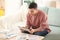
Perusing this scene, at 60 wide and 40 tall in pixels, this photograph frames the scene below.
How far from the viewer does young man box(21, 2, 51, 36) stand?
2193 mm

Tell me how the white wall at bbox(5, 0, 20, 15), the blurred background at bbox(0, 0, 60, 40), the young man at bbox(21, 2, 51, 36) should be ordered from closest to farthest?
the young man at bbox(21, 2, 51, 36) < the blurred background at bbox(0, 0, 60, 40) < the white wall at bbox(5, 0, 20, 15)

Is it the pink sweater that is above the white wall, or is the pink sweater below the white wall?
→ below

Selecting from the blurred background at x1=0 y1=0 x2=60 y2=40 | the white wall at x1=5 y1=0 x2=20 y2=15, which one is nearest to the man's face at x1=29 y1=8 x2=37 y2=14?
the blurred background at x1=0 y1=0 x2=60 y2=40

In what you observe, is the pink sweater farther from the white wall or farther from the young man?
the white wall

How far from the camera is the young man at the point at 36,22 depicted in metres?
2.19

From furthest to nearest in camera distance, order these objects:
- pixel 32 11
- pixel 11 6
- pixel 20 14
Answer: pixel 11 6, pixel 20 14, pixel 32 11

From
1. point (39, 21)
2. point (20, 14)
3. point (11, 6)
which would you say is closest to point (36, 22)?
point (39, 21)

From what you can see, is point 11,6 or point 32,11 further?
point 11,6

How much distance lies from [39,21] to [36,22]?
58mm

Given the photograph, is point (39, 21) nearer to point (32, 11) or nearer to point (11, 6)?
point (32, 11)

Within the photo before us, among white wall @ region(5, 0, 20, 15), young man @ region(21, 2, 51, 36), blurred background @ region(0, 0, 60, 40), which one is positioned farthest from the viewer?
white wall @ region(5, 0, 20, 15)

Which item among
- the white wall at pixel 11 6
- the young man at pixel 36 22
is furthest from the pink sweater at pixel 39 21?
the white wall at pixel 11 6

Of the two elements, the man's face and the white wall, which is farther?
the white wall

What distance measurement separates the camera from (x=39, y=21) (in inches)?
91.4
